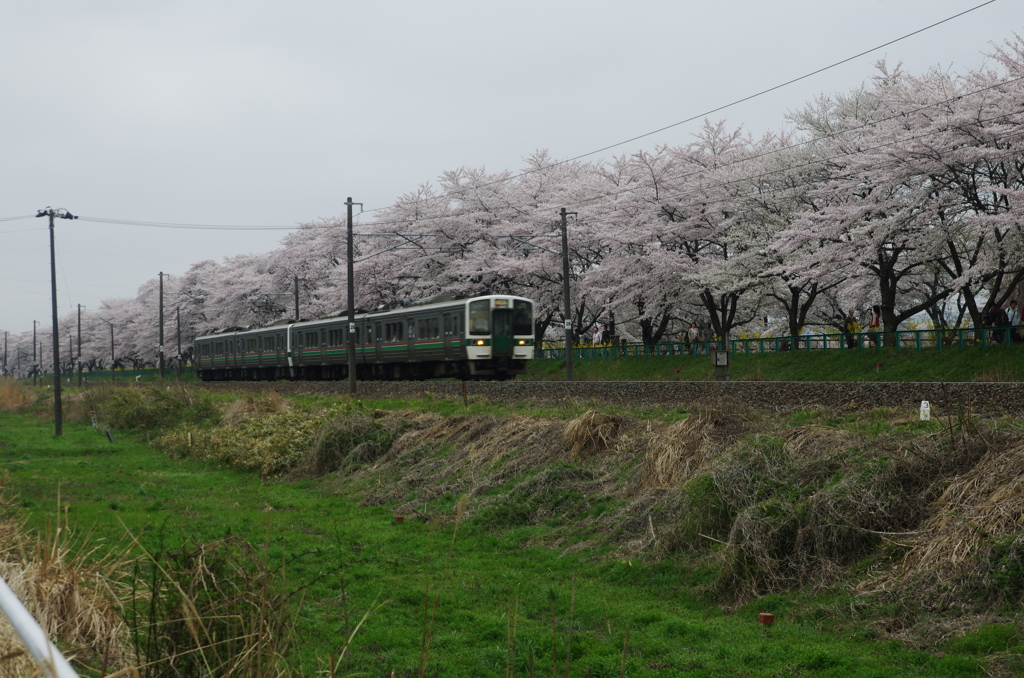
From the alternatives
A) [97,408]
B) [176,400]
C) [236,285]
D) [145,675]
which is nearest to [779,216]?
[176,400]

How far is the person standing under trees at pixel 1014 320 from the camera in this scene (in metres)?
21.8

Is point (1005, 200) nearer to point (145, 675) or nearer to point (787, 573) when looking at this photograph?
point (787, 573)

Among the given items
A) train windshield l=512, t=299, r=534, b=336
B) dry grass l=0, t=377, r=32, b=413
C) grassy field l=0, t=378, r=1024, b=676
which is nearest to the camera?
grassy field l=0, t=378, r=1024, b=676

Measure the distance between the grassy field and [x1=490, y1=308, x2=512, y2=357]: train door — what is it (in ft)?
47.4

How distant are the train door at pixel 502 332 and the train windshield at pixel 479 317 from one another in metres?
0.25

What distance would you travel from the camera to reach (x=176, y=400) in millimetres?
25703

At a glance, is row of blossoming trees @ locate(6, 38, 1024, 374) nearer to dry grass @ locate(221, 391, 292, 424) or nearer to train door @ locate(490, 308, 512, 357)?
train door @ locate(490, 308, 512, 357)

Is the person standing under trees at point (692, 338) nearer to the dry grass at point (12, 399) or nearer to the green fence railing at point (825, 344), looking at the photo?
the green fence railing at point (825, 344)

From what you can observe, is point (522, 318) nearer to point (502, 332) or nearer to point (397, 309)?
point (502, 332)

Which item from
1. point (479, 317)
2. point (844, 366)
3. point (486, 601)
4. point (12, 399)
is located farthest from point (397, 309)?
point (486, 601)

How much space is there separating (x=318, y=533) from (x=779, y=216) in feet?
78.9

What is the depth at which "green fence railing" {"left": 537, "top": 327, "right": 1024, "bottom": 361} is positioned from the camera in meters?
22.5

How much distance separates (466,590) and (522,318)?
72.7 ft

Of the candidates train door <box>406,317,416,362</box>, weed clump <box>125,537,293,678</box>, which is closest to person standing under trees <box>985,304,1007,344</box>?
train door <box>406,317,416,362</box>
